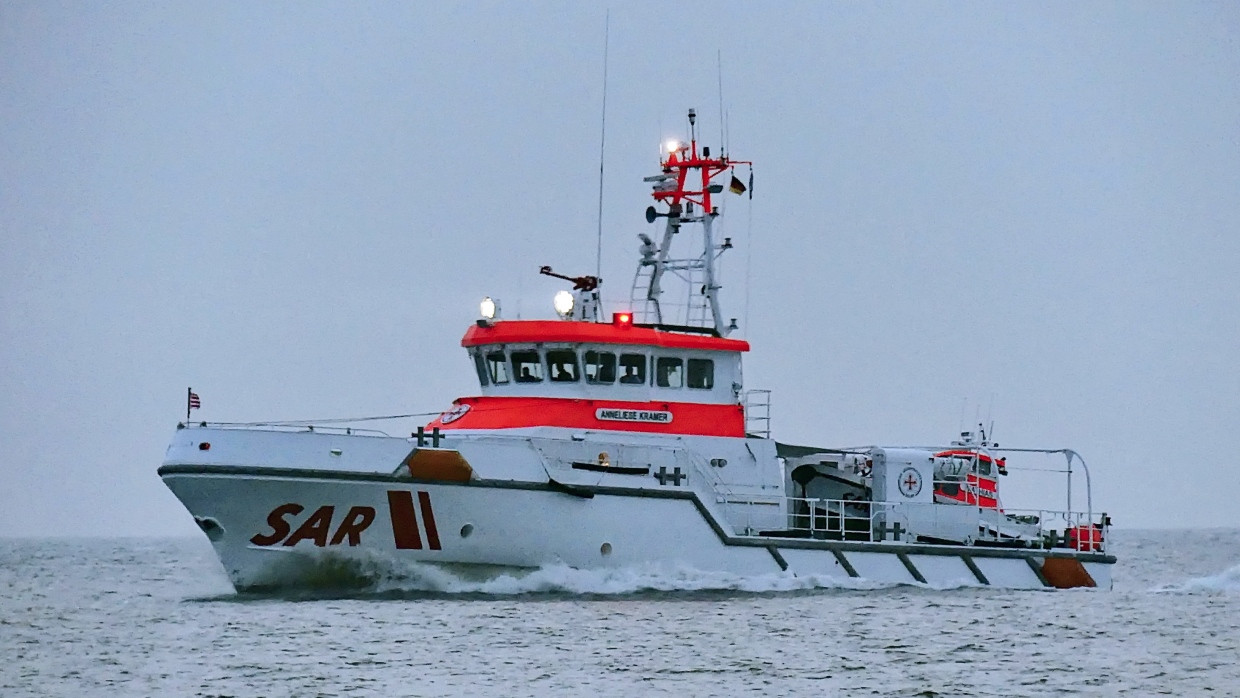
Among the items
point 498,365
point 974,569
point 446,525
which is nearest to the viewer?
point 446,525

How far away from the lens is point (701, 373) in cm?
2486

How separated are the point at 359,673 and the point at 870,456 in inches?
422

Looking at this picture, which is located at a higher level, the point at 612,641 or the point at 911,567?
the point at 911,567

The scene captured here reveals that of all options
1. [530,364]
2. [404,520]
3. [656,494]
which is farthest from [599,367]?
[404,520]

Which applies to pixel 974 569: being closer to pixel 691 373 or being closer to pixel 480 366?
pixel 691 373

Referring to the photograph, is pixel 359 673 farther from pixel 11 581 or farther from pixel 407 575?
pixel 11 581

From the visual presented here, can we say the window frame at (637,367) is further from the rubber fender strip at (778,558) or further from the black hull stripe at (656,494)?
the rubber fender strip at (778,558)

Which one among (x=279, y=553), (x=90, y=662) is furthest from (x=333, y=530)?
(x=90, y=662)

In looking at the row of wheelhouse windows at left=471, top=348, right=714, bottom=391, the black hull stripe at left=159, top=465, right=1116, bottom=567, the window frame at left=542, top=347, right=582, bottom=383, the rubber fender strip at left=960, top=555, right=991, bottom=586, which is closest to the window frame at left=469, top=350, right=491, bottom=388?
the row of wheelhouse windows at left=471, top=348, right=714, bottom=391

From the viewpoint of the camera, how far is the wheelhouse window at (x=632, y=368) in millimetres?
24209

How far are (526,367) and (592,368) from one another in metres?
0.95

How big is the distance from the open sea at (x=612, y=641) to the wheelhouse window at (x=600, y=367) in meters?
2.77

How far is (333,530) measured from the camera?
21.6 m

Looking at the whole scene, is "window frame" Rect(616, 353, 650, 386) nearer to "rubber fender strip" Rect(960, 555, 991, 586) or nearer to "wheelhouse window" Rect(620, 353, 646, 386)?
"wheelhouse window" Rect(620, 353, 646, 386)
